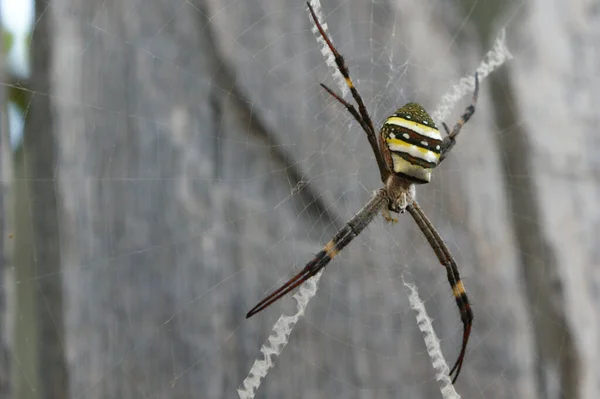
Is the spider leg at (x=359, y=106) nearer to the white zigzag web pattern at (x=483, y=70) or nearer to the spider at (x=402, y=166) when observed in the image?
the spider at (x=402, y=166)

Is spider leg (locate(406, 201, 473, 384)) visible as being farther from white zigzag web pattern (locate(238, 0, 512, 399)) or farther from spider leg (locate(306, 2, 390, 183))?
spider leg (locate(306, 2, 390, 183))

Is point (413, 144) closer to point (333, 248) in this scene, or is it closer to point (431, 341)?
point (333, 248)

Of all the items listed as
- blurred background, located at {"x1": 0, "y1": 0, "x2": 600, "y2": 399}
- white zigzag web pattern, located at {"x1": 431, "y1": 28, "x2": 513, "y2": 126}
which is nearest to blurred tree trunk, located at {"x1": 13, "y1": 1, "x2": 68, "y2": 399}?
blurred background, located at {"x1": 0, "y1": 0, "x2": 600, "y2": 399}

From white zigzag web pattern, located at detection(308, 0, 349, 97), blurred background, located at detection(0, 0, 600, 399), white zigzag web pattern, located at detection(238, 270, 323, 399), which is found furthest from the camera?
white zigzag web pattern, located at detection(308, 0, 349, 97)

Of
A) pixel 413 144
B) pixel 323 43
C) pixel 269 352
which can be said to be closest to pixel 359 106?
pixel 413 144

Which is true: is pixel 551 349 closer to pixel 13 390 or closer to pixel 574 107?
pixel 574 107

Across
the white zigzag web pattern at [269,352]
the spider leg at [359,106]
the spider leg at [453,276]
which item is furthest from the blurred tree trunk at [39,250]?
the spider leg at [453,276]

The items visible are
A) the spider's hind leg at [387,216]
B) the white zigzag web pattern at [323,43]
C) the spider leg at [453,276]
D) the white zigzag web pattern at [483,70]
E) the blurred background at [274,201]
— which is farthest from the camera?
the spider's hind leg at [387,216]
